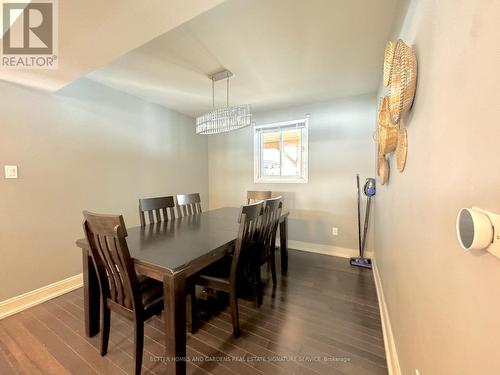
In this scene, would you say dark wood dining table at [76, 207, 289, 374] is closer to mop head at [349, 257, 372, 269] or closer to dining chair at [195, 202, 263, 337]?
dining chair at [195, 202, 263, 337]

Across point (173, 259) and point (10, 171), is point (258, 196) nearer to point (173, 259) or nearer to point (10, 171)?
point (173, 259)

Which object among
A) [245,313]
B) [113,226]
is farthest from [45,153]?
[245,313]

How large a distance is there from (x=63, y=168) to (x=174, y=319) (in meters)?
2.20

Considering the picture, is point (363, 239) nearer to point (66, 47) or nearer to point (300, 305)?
point (300, 305)

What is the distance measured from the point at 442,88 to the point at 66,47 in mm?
2209

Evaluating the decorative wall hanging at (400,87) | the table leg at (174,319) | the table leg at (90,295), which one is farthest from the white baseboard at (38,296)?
the decorative wall hanging at (400,87)

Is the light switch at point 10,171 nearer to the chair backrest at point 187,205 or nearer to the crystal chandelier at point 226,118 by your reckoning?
the chair backrest at point 187,205

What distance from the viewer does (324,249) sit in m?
3.30

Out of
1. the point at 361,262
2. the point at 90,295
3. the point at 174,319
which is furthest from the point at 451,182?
the point at 361,262

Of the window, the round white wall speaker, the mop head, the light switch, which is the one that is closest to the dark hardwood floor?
the mop head

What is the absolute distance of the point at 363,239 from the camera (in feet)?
9.63

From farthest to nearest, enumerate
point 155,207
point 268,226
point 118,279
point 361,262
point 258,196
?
point 258,196
point 361,262
point 155,207
point 268,226
point 118,279

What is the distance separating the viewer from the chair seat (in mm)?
1313

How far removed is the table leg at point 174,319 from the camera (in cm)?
115
